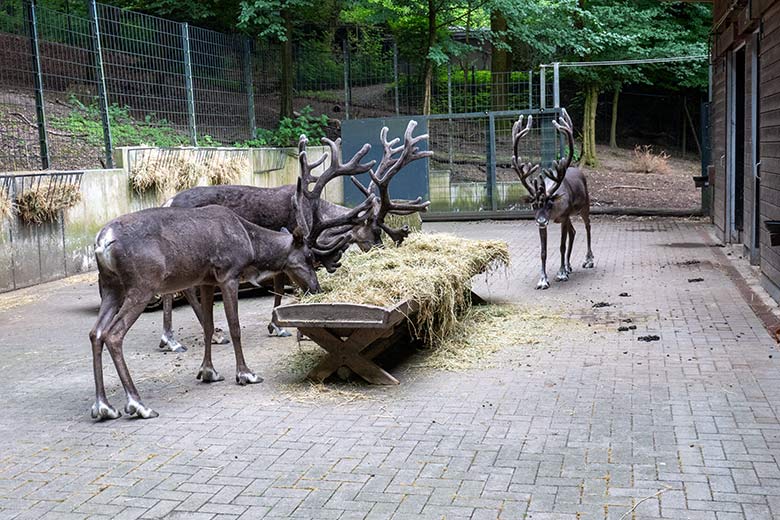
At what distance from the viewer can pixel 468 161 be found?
20.9 meters

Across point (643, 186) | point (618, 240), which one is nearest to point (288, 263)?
point (618, 240)

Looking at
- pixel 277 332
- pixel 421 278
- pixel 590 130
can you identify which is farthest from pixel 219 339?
pixel 590 130

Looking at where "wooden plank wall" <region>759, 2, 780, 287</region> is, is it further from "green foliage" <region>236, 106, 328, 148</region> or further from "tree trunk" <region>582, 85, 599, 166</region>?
"tree trunk" <region>582, 85, 599, 166</region>

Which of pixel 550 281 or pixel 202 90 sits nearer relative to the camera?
pixel 550 281

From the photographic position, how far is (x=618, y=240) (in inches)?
622

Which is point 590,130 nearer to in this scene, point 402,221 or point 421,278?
point 402,221

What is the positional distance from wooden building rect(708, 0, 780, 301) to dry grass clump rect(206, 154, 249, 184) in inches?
343

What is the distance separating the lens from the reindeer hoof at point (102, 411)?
616 centimetres

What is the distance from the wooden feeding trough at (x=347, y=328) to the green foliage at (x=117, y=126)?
375 inches

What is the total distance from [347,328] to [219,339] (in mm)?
2386

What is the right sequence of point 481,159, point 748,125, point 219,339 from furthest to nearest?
point 481,159 < point 748,125 < point 219,339

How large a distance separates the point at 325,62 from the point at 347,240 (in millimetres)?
15057

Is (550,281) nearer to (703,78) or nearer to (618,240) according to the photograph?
(618,240)

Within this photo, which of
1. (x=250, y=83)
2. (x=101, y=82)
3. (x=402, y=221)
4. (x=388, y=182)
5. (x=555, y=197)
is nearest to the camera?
(x=388, y=182)
